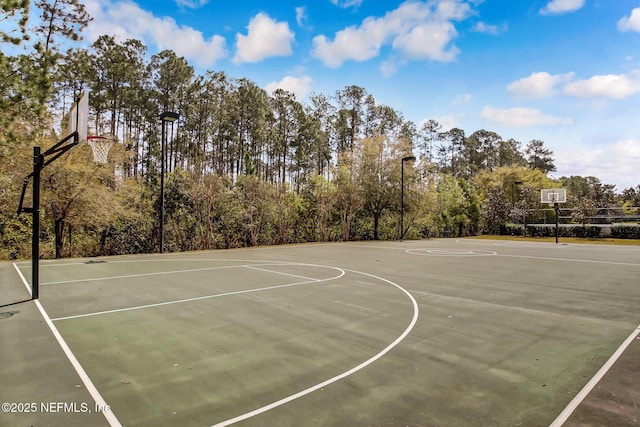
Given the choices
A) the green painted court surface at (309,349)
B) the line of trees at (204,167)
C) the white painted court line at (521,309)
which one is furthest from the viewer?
the line of trees at (204,167)

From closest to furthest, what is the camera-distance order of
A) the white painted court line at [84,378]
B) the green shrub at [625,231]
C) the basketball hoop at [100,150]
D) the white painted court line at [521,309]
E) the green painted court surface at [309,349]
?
the white painted court line at [84,378], the green painted court surface at [309,349], the white painted court line at [521,309], the basketball hoop at [100,150], the green shrub at [625,231]

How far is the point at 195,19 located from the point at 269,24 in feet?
9.15

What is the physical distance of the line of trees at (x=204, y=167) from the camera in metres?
12.4

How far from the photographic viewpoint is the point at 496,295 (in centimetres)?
761

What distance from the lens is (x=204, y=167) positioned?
18453 mm

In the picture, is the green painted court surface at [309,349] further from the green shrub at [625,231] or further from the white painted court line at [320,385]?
the green shrub at [625,231]

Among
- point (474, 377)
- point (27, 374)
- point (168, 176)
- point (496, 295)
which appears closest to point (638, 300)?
point (496, 295)

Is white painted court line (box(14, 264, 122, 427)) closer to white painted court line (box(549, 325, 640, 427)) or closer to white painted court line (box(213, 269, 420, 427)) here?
white painted court line (box(213, 269, 420, 427))

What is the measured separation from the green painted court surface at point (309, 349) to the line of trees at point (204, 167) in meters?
5.03

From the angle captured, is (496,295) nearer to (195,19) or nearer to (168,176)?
(195,19)

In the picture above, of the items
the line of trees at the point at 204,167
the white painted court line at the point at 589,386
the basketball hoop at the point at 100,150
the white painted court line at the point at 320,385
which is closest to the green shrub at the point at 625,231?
the line of trees at the point at 204,167

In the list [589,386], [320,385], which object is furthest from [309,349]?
[589,386]

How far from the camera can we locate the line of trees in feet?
40.7

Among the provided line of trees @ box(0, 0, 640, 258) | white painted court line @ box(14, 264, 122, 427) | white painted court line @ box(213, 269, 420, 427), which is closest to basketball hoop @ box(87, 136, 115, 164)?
line of trees @ box(0, 0, 640, 258)
